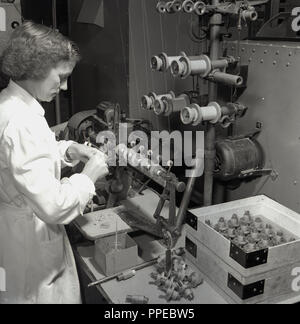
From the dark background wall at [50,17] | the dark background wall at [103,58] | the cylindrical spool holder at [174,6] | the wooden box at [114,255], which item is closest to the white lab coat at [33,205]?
the wooden box at [114,255]

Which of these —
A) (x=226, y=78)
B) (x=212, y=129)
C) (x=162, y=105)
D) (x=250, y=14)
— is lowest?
(x=212, y=129)

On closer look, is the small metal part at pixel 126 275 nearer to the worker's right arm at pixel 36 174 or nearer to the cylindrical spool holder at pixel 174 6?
the worker's right arm at pixel 36 174

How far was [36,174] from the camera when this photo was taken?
3.79 ft

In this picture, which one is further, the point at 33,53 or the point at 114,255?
the point at 114,255

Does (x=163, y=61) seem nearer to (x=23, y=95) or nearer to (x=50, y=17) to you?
(x=23, y=95)

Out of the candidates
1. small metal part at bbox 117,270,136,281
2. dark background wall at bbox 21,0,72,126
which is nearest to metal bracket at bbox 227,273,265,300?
small metal part at bbox 117,270,136,281

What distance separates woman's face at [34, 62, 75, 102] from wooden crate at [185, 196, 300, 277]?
68 centimetres

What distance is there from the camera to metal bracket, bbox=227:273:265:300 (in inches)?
50.9

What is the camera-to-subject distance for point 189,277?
1.43 meters

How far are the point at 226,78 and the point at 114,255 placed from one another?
30.8 inches

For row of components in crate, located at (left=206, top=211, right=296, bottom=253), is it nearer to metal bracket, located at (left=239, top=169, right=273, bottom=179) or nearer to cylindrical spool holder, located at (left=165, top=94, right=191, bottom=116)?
metal bracket, located at (left=239, top=169, right=273, bottom=179)

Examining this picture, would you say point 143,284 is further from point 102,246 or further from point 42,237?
point 42,237

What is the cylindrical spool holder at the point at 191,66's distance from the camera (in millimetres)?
1472

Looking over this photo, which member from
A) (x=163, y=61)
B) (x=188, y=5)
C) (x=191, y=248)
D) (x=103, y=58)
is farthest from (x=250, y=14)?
(x=103, y=58)
